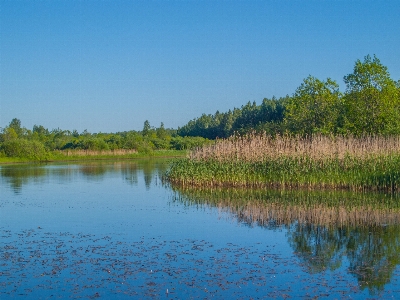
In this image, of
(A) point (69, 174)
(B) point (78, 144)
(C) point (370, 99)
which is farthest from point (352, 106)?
(B) point (78, 144)

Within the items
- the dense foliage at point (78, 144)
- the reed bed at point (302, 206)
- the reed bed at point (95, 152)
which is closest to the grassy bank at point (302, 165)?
the reed bed at point (302, 206)

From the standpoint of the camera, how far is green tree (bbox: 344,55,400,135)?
3088cm

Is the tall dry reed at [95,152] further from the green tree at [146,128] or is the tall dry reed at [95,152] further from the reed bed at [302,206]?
the reed bed at [302,206]

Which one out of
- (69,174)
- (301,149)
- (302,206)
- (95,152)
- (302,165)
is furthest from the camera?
(95,152)

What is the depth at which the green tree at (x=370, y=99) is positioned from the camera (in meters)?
30.9

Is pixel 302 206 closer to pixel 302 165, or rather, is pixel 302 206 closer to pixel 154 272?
pixel 302 165

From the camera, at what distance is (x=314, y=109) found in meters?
34.4

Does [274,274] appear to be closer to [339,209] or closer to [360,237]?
[360,237]

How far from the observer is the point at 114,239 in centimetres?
1269

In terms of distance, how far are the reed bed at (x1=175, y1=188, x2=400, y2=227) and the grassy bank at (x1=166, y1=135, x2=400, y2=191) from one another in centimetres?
130

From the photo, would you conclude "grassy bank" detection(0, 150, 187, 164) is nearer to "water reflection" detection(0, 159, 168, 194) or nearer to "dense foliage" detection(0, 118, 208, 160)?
"dense foliage" detection(0, 118, 208, 160)

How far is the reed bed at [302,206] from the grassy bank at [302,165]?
1.30 meters

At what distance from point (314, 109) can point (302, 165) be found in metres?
12.2

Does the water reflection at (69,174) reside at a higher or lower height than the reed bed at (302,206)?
higher
